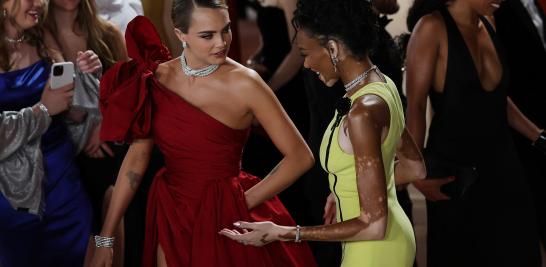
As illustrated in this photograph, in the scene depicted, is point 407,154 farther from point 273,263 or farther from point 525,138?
point 525,138

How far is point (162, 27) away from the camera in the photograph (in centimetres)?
451

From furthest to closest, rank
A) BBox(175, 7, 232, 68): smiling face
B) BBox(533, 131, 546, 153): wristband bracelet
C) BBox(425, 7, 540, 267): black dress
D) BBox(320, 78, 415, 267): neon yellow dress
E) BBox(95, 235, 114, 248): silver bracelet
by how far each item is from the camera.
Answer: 1. BBox(533, 131, 546, 153): wristband bracelet
2. BBox(425, 7, 540, 267): black dress
3. BBox(95, 235, 114, 248): silver bracelet
4. BBox(175, 7, 232, 68): smiling face
5. BBox(320, 78, 415, 267): neon yellow dress

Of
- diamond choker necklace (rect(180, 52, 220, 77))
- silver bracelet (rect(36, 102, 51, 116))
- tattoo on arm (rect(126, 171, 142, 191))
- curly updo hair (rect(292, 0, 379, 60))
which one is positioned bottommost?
tattoo on arm (rect(126, 171, 142, 191))

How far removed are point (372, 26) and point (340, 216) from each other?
0.54 m

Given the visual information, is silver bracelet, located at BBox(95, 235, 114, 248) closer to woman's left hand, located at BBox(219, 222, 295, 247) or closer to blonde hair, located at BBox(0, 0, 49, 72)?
woman's left hand, located at BBox(219, 222, 295, 247)

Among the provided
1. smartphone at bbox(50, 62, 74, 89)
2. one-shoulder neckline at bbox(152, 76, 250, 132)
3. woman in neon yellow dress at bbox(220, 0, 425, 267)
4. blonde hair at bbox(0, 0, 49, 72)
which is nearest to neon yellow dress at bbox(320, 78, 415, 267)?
woman in neon yellow dress at bbox(220, 0, 425, 267)

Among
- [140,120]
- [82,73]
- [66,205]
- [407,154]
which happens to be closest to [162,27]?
[82,73]

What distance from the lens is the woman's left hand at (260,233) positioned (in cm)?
287

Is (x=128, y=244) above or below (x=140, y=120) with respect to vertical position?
below

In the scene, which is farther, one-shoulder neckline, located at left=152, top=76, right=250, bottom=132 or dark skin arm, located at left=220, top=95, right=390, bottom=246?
one-shoulder neckline, located at left=152, top=76, right=250, bottom=132

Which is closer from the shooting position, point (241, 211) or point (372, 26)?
point (372, 26)

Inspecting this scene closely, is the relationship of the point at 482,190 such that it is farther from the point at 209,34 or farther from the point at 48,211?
→ the point at 48,211

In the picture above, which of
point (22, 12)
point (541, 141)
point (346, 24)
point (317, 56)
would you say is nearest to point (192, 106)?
point (317, 56)

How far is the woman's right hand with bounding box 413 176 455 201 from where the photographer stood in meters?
3.84
